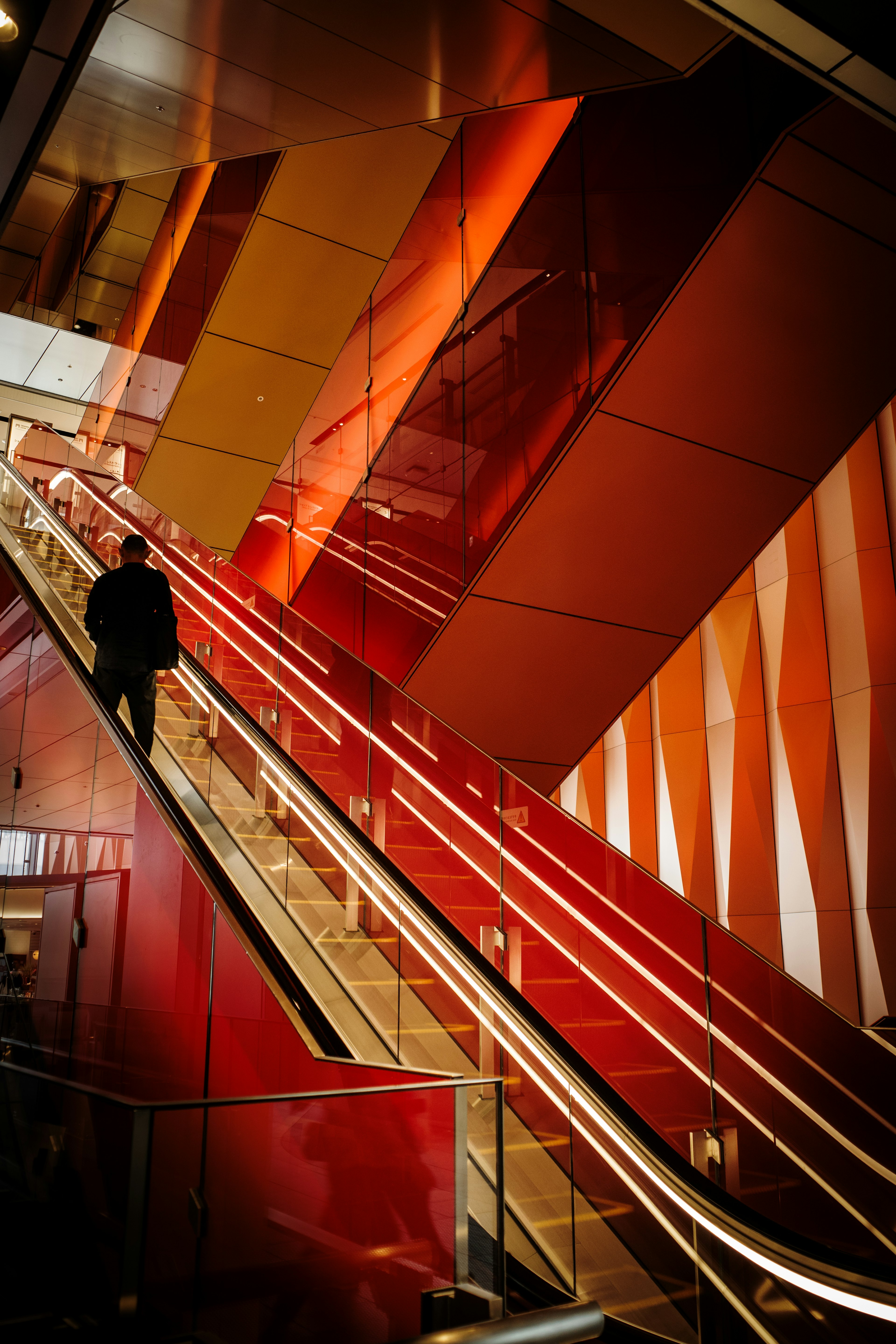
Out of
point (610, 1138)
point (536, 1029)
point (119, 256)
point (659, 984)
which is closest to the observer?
point (610, 1138)

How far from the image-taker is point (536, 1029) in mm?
4137

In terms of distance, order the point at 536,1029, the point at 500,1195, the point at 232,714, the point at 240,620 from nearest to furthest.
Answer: the point at 500,1195 → the point at 536,1029 → the point at 232,714 → the point at 240,620

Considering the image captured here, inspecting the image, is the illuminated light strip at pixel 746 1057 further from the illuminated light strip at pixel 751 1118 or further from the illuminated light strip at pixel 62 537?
the illuminated light strip at pixel 62 537

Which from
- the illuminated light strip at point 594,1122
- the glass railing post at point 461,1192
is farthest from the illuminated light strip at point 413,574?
the glass railing post at point 461,1192

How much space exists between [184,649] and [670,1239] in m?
5.52

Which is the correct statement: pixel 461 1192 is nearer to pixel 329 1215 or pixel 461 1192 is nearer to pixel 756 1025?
pixel 329 1215

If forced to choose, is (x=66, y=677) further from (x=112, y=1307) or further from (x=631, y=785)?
(x=631, y=785)

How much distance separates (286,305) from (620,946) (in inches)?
298

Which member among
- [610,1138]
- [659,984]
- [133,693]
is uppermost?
[133,693]

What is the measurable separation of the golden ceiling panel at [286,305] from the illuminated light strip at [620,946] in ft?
18.2

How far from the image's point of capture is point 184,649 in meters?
7.80

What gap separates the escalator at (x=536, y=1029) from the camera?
3.61 m

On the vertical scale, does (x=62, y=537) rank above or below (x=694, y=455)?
above

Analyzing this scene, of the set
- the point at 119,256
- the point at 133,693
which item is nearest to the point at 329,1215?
the point at 133,693
